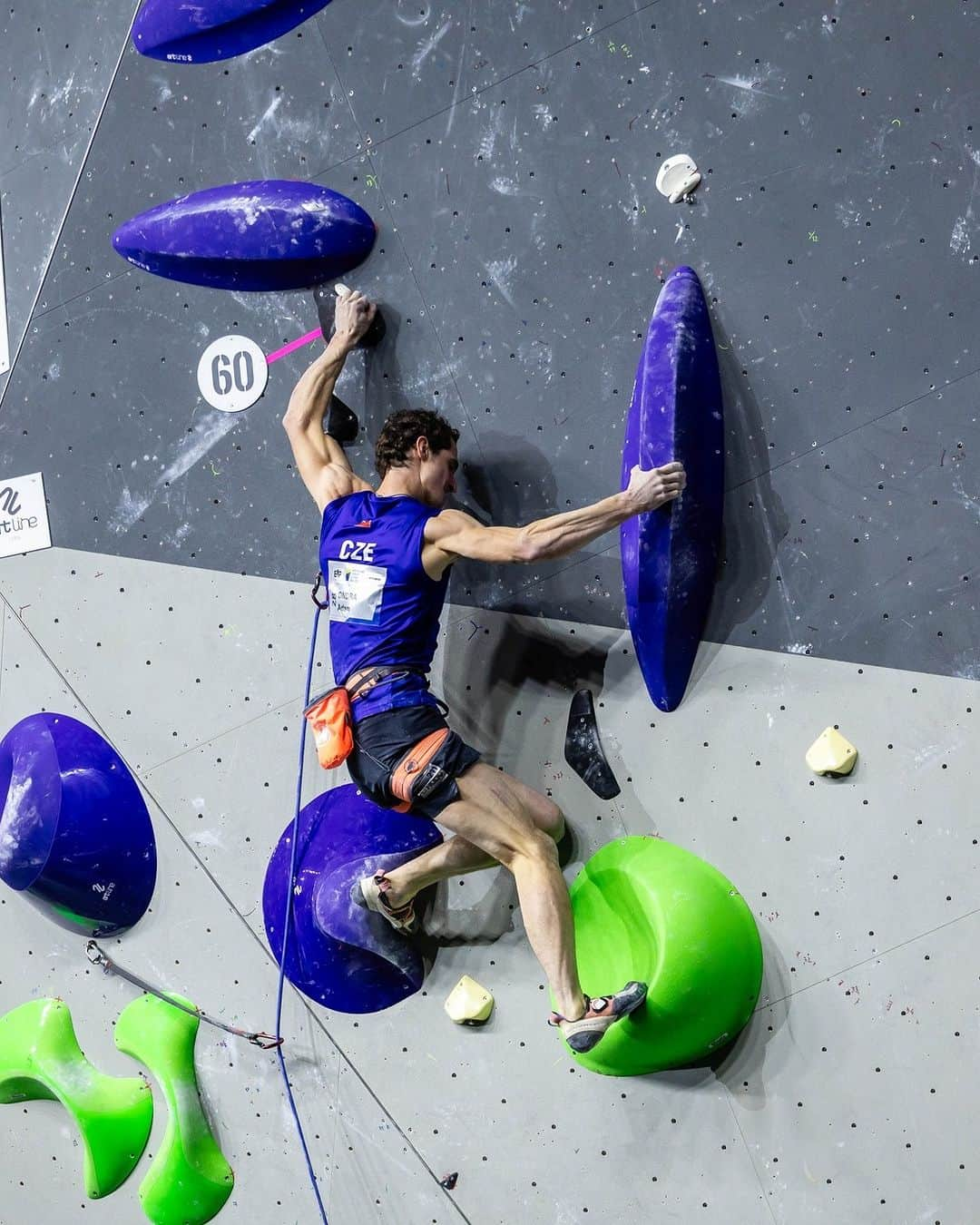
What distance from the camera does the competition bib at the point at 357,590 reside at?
286cm

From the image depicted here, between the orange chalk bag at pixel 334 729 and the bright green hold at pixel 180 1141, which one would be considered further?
the bright green hold at pixel 180 1141

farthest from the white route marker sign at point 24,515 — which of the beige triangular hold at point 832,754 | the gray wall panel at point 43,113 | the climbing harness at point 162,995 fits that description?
the beige triangular hold at point 832,754

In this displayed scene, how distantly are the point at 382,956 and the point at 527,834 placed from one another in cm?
56

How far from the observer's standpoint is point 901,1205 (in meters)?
2.66

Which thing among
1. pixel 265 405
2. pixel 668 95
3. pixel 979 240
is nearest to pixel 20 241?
pixel 265 405

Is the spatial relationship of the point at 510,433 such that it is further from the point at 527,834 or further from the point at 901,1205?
the point at 901,1205

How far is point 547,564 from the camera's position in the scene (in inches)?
119

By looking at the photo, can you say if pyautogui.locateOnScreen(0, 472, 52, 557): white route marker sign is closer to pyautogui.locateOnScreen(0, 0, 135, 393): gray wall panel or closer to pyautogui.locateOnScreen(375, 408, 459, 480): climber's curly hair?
pyautogui.locateOnScreen(0, 0, 135, 393): gray wall panel

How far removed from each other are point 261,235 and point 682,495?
120cm

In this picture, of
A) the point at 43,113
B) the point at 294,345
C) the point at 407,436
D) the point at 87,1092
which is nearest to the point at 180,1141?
the point at 87,1092

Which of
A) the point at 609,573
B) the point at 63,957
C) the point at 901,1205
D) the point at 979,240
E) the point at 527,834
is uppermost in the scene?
the point at 979,240

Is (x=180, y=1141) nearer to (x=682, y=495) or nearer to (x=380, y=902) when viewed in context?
(x=380, y=902)

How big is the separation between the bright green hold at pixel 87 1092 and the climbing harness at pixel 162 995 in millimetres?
199

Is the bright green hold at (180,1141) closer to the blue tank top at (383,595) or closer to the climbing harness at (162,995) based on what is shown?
the climbing harness at (162,995)
